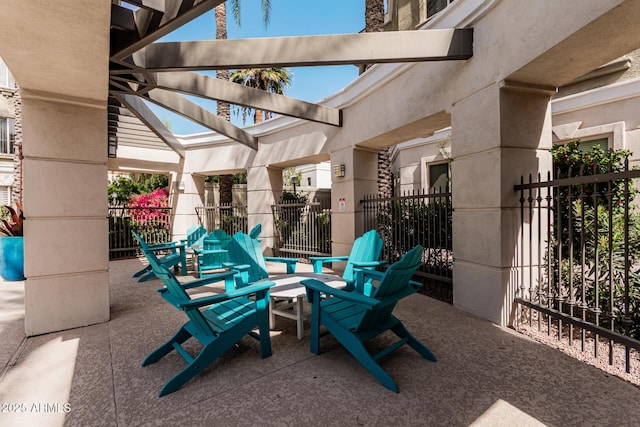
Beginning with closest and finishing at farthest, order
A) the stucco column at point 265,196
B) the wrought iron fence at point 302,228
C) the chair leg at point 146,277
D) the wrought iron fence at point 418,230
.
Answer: the wrought iron fence at point 418,230, the chair leg at point 146,277, the wrought iron fence at point 302,228, the stucco column at point 265,196

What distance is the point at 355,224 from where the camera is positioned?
6.31 meters

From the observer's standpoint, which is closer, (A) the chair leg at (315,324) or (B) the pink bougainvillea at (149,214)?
(A) the chair leg at (315,324)

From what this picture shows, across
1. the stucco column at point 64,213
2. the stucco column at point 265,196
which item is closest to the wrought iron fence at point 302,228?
the stucco column at point 265,196

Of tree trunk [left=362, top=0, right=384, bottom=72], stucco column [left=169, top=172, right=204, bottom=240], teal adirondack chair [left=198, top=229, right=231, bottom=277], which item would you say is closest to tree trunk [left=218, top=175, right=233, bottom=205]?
stucco column [left=169, top=172, right=204, bottom=240]

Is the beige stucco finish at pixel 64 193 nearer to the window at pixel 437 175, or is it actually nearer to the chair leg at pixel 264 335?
the chair leg at pixel 264 335

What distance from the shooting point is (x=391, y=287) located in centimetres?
256

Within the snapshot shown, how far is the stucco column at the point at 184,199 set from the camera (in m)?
9.82

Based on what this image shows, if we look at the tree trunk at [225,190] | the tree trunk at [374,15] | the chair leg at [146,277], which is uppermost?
the tree trunk at [374,15]

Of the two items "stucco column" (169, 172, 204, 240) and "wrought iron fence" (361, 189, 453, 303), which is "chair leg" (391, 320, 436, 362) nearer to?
"wrought iron fence" (361, 189, 453, 303)

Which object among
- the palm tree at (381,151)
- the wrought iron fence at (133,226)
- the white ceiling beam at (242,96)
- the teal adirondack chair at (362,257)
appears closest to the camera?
the teal adirondack chair at (362,257)

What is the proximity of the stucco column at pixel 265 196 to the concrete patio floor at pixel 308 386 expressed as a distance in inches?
205

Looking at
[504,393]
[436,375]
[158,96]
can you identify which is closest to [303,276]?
[436,375]

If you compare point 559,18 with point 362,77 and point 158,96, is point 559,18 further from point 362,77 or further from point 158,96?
point 158,96

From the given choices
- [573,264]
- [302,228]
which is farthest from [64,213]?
[573,264]
